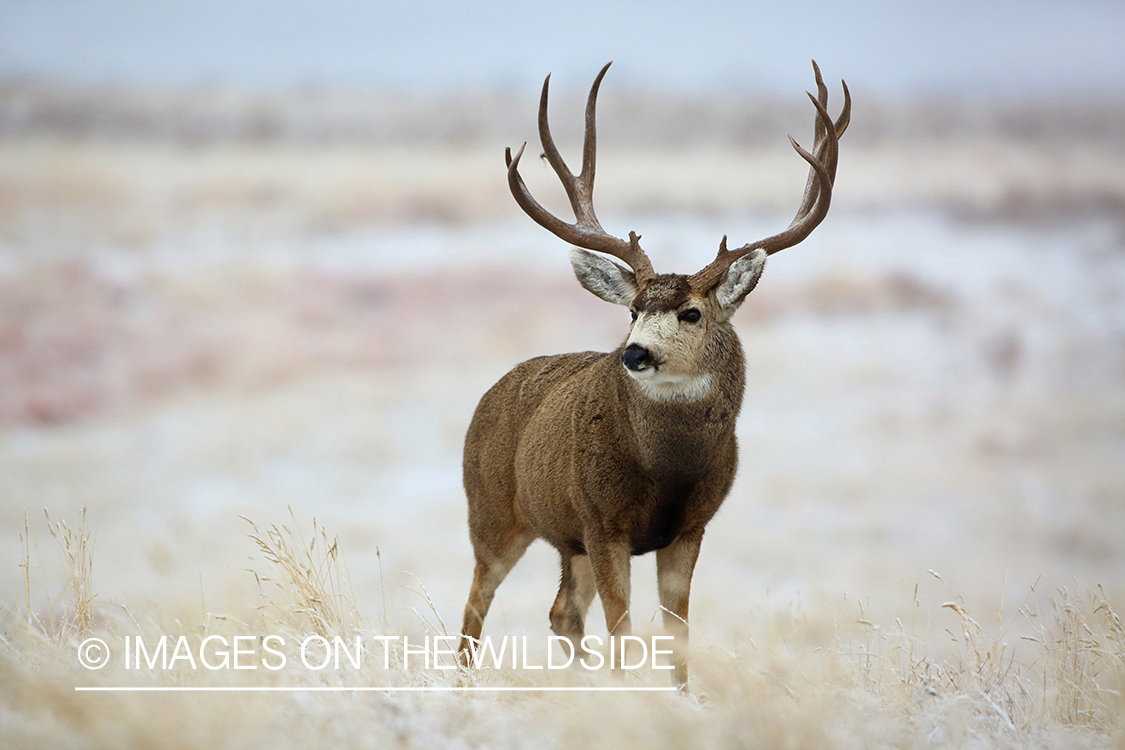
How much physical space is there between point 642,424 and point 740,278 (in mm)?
944

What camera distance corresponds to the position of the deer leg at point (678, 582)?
564 centimetres

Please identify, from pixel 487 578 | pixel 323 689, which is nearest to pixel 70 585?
pixel 323 689

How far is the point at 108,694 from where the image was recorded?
162 inches

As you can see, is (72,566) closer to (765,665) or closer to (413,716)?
(413,716)

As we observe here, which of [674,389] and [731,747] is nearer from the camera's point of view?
[731,747]

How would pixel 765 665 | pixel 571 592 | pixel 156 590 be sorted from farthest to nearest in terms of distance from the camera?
pixel 156 590
pixel 571 592
pixel 765 665

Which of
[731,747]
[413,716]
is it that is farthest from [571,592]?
[731,747]

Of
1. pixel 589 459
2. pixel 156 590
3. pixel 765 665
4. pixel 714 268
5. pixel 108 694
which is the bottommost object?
pixel 156 590

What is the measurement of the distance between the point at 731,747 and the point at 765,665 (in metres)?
0.90

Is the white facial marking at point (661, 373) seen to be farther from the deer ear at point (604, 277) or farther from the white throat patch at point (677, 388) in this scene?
the deer ear at point (604, 277)

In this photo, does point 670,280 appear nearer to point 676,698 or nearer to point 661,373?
point 661,373

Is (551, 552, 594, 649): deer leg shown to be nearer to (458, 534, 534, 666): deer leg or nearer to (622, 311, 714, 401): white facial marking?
(458, 534, 534, 666): deer leg

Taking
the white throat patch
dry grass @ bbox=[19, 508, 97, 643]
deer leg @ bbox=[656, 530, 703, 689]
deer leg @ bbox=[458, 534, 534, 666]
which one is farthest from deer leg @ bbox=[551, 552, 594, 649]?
dry grass @ bbox=[19, 508, 97, 643]

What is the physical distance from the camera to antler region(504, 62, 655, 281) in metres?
6.12
